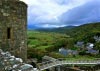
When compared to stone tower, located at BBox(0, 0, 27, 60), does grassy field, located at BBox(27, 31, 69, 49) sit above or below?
below

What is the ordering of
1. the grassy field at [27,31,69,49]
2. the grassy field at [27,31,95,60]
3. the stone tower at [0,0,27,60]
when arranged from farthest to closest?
the grassy field at [27,31,69,49]
the grassy field at [27,31,95,60]
the stone tower at [0,0,27,60]

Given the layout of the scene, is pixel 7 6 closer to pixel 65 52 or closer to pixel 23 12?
pixel 23 12

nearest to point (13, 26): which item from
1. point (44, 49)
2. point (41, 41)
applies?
point (44, 49)

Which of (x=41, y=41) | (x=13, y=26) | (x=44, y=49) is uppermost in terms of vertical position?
(x=13, y=26)

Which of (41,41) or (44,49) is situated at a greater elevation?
(41,41)

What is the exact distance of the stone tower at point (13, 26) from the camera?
28.0ft

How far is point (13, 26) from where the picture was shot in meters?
8.77

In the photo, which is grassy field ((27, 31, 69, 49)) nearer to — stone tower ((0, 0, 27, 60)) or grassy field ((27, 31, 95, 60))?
grassy field ((27, 31, 95, 60))

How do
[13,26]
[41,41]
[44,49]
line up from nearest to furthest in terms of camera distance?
[13,26]
[44,49]
[41,41]

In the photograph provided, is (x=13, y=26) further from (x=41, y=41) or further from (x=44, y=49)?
(x=41, y=41)

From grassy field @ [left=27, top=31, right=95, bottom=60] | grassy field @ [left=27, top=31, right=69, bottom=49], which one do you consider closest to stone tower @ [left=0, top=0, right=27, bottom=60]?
grassy field @ [left=27, top=31, right=95, bottom=60]

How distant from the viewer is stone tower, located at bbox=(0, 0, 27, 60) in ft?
28.0

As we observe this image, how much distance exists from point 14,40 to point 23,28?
55 centimetres

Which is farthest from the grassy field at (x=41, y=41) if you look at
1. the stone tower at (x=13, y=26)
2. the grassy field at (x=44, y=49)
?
the stone tower at (x=13, y=26)
